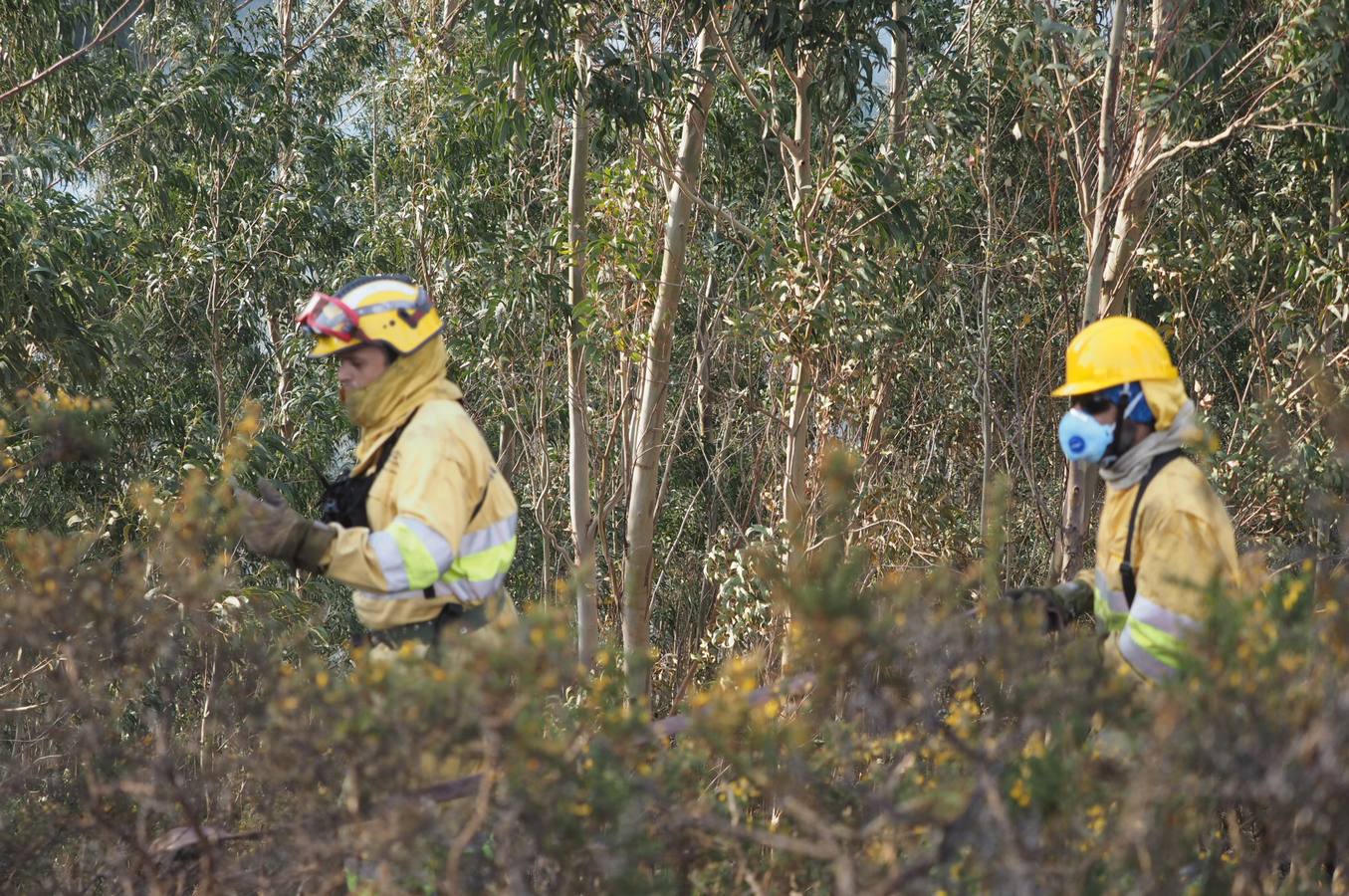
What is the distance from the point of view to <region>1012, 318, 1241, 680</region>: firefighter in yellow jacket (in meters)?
3.47

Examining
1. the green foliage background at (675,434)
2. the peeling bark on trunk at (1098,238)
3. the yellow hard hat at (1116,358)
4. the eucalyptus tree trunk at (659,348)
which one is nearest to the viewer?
the green foliage background at (675,434)

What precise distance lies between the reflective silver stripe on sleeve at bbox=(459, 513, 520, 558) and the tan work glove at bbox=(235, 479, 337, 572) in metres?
0.33

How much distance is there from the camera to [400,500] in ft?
11.0

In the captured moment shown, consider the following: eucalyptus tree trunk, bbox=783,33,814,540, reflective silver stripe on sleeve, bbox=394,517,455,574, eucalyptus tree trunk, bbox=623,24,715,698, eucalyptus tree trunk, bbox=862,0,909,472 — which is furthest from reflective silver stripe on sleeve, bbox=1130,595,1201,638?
eucalyptus tree trunk, bbox=862,0,909,472

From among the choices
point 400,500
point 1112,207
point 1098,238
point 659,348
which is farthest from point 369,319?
point 659,348

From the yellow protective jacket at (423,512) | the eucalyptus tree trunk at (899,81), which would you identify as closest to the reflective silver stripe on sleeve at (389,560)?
the yellow protective jacket at (423,512)

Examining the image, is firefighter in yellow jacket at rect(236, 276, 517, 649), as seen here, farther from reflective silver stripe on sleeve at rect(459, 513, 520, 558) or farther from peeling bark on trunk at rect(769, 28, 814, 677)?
peeling bark on trunk at rect(769, 28, 814, 677)

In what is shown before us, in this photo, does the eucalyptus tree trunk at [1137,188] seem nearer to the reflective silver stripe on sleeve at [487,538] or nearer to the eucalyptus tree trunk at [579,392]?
the eucalyptus tree trunk at [579,392]

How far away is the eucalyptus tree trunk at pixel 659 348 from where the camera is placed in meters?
10.7

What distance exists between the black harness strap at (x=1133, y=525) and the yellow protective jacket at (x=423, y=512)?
1.42 m

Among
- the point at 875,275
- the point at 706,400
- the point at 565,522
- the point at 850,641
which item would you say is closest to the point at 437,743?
the point at 850,641

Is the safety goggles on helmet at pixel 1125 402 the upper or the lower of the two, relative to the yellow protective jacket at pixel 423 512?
upper

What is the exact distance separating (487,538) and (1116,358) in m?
1.54

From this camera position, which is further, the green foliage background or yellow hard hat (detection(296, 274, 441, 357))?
yellow hard hat (detection(296, 274, 441, 357))
